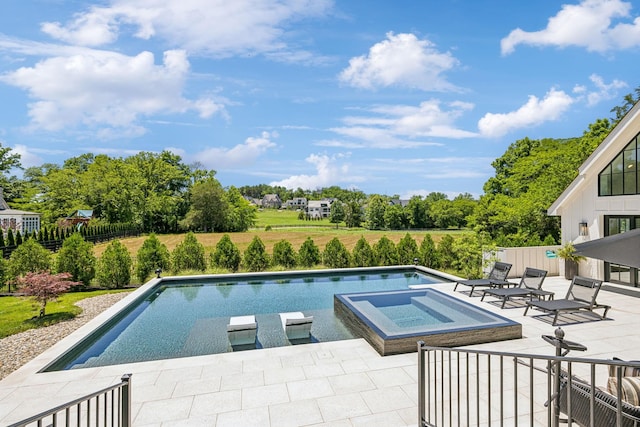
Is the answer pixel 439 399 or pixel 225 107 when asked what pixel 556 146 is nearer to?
pixel 225 107

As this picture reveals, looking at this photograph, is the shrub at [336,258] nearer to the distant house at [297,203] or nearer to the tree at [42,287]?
the tree at [42,287]

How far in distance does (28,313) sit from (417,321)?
33.9ft

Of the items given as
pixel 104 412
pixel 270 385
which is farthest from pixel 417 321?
pixel 104 412

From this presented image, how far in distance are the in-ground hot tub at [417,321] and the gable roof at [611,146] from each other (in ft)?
21.8

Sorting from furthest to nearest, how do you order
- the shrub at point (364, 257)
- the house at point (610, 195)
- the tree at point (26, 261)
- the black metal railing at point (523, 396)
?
the shrub at point (364, 257) → the tree at point (26, 261) → the house at point (610, 195) → the black metal railing at point (523, 396)

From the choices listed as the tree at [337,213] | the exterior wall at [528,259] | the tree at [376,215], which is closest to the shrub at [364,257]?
the exterior wall at [528,259]

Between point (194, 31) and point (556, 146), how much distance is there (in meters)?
25.1

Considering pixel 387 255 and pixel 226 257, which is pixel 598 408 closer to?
pixel 387 255

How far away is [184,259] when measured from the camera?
1509 cm

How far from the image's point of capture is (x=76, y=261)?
41.5ft

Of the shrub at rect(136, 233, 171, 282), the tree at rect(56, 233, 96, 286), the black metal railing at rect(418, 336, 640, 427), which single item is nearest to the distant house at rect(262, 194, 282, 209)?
the shrub at rect(136, 233, 171, 282)

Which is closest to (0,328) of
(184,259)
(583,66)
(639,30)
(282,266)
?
(184,259)

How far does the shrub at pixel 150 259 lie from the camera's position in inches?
551

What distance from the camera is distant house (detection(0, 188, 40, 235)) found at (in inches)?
1123
